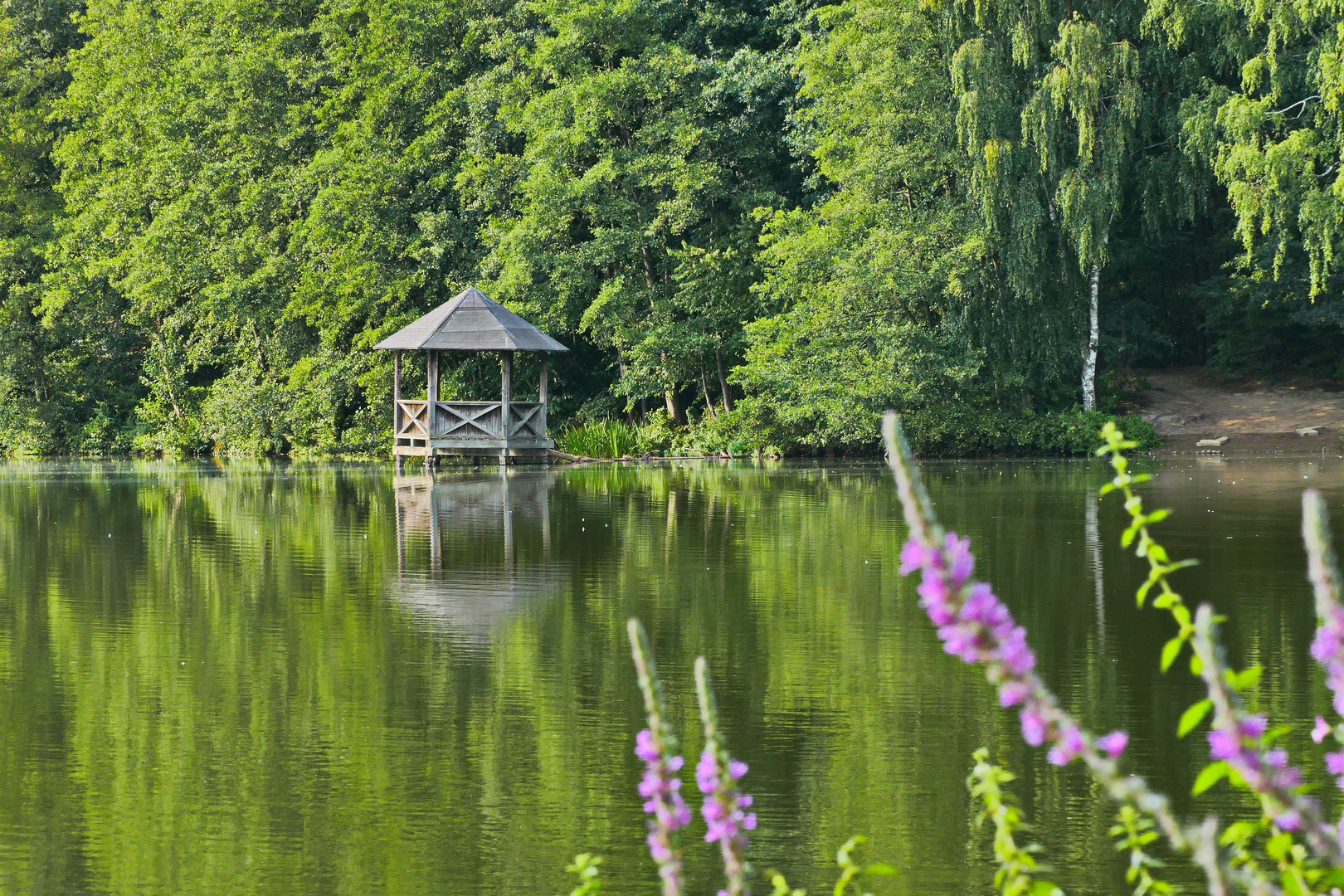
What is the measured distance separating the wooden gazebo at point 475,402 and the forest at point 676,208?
220cm

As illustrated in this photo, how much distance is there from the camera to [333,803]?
5.49 m

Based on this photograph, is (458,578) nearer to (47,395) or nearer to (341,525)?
(341,525)

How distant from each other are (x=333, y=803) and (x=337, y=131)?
3340 centimetres

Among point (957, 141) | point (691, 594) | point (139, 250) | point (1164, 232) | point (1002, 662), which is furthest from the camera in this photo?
point (139, 250)

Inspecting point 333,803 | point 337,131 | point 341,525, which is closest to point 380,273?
point 337,131

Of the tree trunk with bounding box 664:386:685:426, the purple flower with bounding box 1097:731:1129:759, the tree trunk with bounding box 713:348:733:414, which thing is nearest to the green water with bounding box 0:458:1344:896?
the purple flower with bounding box 1097:731:1129:759

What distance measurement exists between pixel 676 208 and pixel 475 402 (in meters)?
5.83

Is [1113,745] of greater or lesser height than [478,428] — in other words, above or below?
below

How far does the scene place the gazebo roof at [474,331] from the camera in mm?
28516

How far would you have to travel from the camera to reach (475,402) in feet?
95.6

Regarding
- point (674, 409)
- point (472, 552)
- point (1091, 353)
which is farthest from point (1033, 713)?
point (674, 409)

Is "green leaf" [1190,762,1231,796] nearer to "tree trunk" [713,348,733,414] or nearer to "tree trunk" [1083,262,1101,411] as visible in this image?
"tree trunk" [1083,262,1101,411]

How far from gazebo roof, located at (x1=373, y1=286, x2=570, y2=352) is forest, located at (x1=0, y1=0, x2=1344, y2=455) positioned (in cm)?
199

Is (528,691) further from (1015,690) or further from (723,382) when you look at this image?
(723,382)
